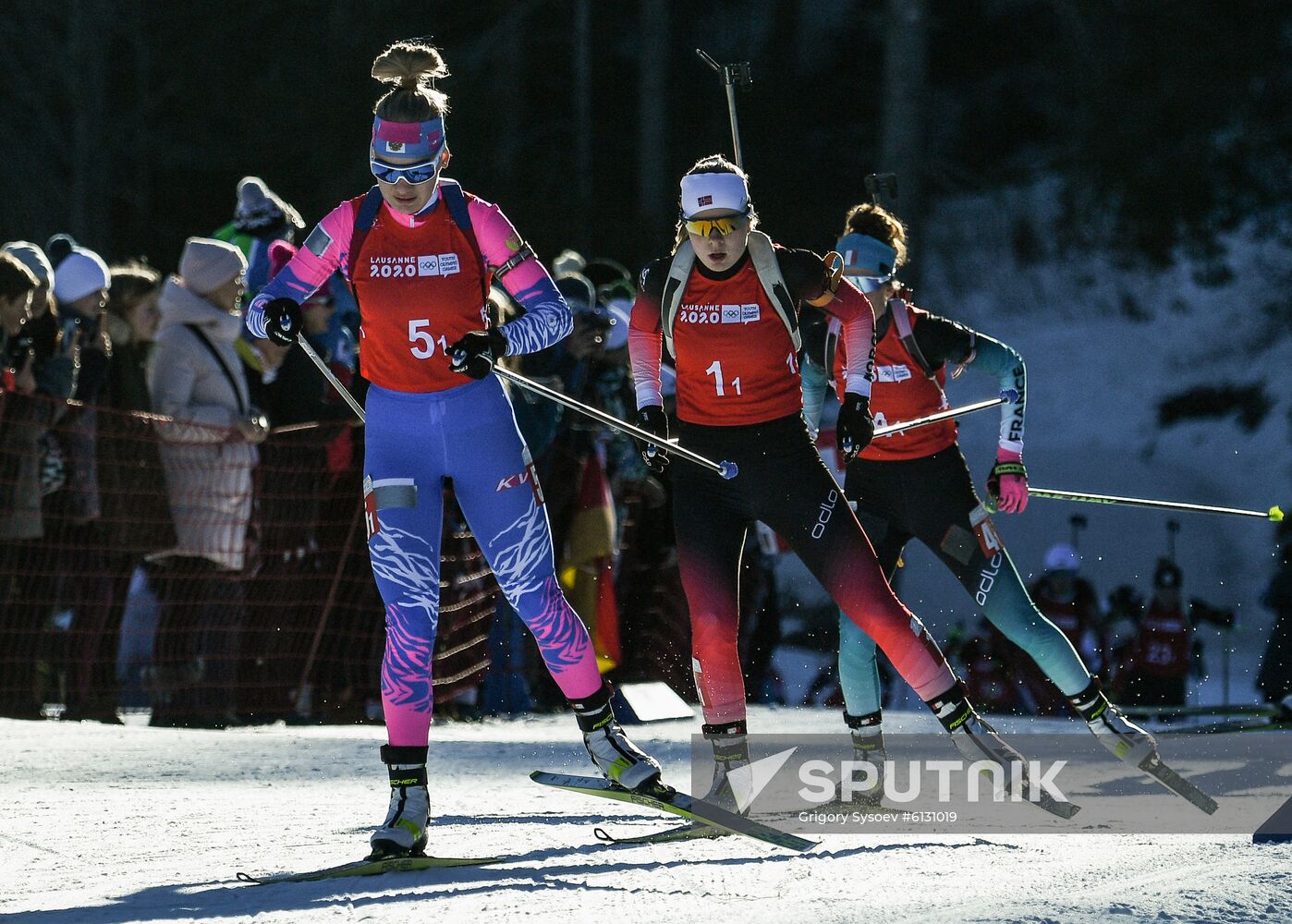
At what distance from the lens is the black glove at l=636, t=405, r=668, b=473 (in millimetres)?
5719

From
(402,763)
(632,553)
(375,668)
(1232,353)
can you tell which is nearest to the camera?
(402,763)

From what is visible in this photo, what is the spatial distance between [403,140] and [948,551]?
94.0 inches

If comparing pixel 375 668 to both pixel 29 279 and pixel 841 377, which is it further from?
pixel 841 377

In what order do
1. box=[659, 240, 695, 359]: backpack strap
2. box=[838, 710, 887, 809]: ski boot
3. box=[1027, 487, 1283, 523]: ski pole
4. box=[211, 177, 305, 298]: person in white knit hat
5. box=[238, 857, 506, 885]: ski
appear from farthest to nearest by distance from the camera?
box=[211, 177, 305, 298]: person in white knit hat
box=[1027, 487, 1283, 523]: ski pole
box=[838, 710, 887, 809]: ski boot
box=[659, 240, 695, 359]: backpack strap
box=[238, 857, 506, 885]: ski

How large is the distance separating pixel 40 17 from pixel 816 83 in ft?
38.0

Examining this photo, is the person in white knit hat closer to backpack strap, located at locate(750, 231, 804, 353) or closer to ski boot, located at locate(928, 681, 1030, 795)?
backpack strap, located at locate(750, 231, 804, 353)

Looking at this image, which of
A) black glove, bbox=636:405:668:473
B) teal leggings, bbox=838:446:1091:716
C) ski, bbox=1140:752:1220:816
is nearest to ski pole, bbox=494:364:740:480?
black glove, bbox=636:405:668:473

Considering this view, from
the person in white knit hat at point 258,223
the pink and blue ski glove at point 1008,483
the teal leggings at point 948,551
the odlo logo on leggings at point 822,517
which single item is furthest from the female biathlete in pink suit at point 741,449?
the person in white knit hat at point 258,223

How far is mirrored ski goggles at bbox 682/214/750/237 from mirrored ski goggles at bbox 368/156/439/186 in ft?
2.81

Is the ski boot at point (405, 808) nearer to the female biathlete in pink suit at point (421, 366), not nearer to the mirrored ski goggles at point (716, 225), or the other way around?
the female biathlete in pink suit at point (421, 366)

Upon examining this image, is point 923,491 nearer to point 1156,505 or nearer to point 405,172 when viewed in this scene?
point 1156,505

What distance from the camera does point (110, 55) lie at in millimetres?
28266

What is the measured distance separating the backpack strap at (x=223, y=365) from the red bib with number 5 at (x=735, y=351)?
3.34 metres

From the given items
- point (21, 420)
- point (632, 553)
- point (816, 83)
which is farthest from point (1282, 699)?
point (816, 83)
